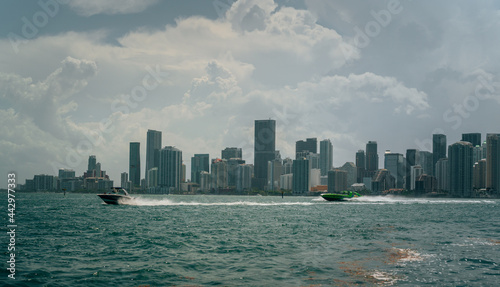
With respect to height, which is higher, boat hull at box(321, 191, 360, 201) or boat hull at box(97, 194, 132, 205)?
boat hull at box(97, 194, 132, 205)

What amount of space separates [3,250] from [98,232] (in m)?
14.5

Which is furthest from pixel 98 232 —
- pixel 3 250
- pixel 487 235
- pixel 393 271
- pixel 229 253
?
pixel 487 235

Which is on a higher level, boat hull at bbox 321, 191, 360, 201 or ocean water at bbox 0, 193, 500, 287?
ocean water at bbox 0, 193, 500, 287

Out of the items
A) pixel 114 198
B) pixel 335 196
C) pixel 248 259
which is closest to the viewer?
pixel 248 259

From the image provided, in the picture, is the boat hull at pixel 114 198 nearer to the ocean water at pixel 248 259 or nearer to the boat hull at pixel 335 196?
the ocean water at pixel 248 259

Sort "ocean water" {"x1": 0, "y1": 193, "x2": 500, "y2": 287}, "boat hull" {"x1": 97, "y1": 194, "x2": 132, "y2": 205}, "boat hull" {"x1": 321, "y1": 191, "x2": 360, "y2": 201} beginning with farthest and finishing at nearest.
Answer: "boat hull" {"x1": 321, "y1": 191, "x2": 360, "y2": 201} → "boat hull" {"x1": 97, "y1": 194, "x2": 132, "y2": 205} → "ocean water" {"x1": 0, "y1": 193, "x2": 500, "y2": 287}

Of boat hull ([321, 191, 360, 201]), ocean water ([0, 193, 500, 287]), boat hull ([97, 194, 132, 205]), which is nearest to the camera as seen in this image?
ocean water ([0, 193, 500, 287])

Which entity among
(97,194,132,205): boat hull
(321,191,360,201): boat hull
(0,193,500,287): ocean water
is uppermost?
(0,193,500,287): ocean water

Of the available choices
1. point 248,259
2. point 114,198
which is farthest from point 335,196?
point 248,259

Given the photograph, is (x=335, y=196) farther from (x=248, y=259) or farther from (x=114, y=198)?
(x=248, y=259)

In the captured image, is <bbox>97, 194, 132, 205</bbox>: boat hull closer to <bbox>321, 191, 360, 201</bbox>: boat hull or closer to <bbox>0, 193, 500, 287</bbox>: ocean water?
<bbox>0, 193, 500, 287</bbox>: ocean water

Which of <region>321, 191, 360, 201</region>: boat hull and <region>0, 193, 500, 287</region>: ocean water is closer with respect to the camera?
<region>0, 193, 500, 287</region>: ocean water

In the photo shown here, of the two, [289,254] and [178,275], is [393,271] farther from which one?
[178,275]

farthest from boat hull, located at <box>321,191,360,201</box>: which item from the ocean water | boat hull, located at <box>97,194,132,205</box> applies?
the ocean water
